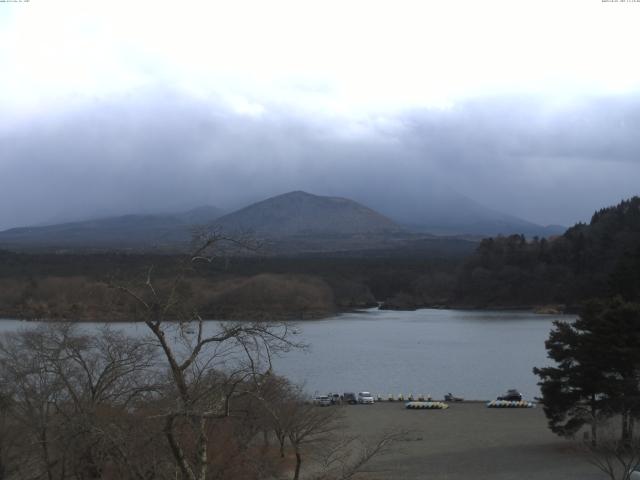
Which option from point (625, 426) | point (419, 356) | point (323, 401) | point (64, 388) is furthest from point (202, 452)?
point (419, 356)

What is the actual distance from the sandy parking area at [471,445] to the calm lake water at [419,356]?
3.00m

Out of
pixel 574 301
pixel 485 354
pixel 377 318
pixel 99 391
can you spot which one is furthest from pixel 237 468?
pixel 574 301

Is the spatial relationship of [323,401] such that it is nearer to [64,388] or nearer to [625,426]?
[625,426]

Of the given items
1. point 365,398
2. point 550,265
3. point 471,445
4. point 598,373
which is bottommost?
point 365,398

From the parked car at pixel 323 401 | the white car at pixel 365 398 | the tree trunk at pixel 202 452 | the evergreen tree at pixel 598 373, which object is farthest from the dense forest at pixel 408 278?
the tree trunk at pixel 202 452

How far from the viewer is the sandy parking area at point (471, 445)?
15.8m

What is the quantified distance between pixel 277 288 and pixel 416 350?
71.4ft

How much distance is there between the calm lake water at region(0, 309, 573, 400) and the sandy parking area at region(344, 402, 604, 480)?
3.00 m

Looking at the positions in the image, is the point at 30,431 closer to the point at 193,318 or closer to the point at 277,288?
the point at 193,318

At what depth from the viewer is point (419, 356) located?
3916cm

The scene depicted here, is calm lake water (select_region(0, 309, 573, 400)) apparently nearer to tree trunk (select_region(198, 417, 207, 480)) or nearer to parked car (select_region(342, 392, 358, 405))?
parked car (select_region(342, 392, 358, 405))

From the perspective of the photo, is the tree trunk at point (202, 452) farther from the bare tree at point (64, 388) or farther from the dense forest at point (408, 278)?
the dense forest at point (408, 278)

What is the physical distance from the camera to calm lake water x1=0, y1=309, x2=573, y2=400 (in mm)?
30625

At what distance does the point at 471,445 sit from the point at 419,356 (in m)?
20.1
